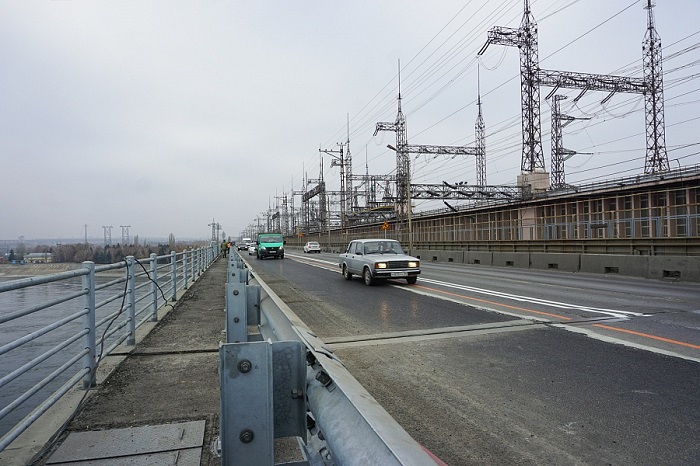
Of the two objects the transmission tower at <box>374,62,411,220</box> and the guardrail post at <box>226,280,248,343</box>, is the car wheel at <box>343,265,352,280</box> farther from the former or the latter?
the transmission tower at <box>374,62,411,220</box>

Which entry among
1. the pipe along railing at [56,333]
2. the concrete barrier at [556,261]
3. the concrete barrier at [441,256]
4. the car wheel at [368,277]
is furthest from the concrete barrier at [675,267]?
the pipe along railing at [56,333]

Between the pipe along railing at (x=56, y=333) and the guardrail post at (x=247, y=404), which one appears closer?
the guardrail post at (x=247, y=404)

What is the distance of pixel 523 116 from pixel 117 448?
42.4 m

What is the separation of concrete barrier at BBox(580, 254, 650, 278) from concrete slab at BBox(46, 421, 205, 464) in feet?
65.8

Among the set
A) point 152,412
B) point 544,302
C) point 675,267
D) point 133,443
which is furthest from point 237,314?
point 675,267

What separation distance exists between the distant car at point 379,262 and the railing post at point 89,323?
36.1 feet

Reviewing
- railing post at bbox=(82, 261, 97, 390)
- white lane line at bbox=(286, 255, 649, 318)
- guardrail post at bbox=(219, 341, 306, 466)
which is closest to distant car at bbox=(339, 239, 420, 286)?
white lane line at bbox=(286, 255, 649, 318)

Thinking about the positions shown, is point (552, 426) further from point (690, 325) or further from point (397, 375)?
point (690, 325)

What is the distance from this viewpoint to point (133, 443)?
11.5ft

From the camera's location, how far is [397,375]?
5324mm

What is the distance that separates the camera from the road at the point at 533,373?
3.49 metres

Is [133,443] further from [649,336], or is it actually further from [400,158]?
[400,158]

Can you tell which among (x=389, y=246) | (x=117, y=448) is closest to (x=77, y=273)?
(x=117, y=448)

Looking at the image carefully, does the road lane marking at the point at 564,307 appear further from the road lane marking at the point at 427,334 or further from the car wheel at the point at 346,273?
the car wheel at the point at 346,273
